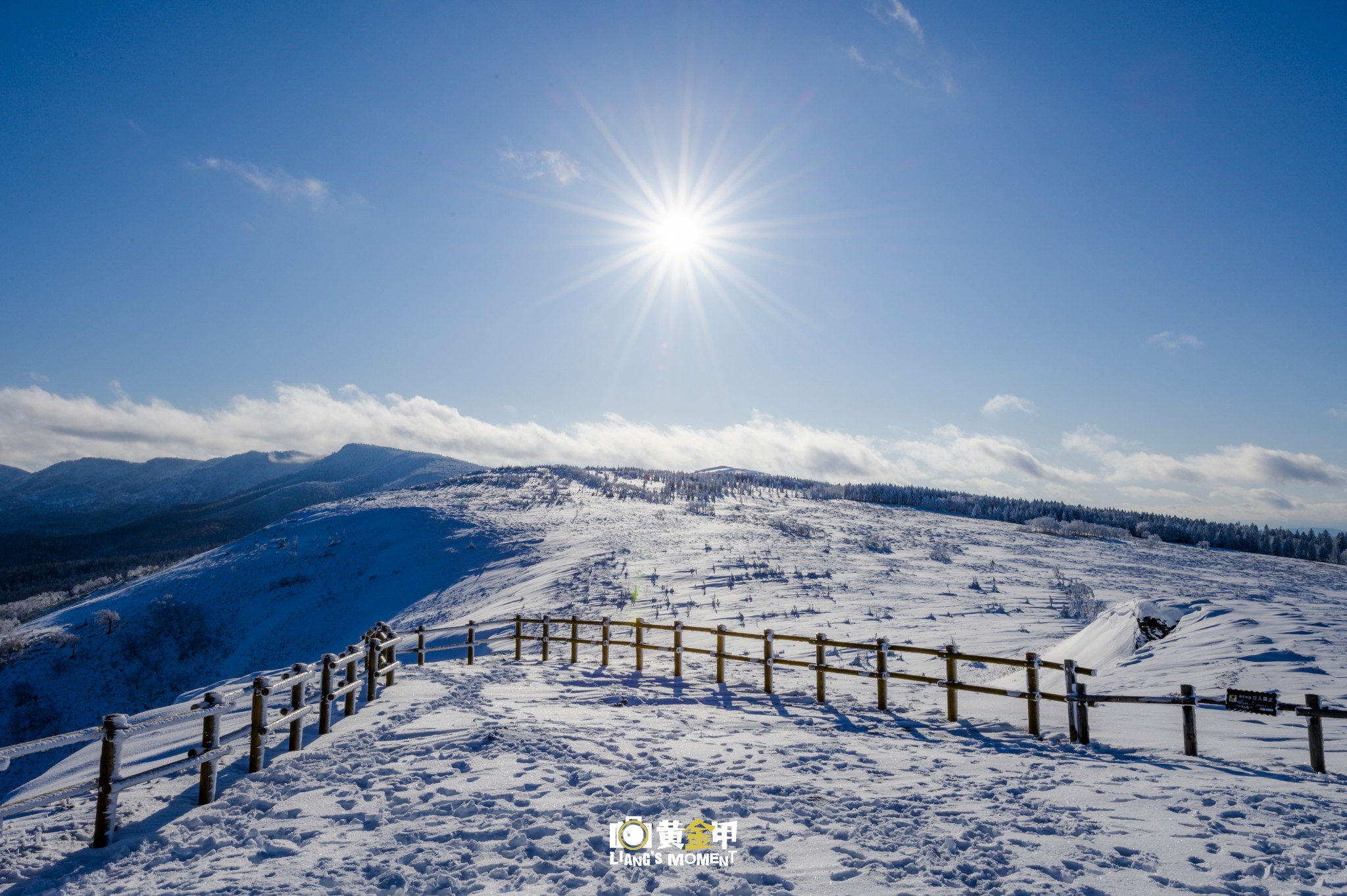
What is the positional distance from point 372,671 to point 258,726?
16.3 ft

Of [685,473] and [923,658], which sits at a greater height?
[685,473]

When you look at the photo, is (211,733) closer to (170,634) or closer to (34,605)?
(170,634)

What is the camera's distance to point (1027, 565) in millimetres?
36375

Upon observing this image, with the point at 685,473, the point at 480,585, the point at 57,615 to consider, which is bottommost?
the point at 57,615

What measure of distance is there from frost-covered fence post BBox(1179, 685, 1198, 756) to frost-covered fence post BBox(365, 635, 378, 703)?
14527mm

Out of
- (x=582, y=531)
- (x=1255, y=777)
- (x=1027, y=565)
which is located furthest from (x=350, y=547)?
(x=1255, y=777)

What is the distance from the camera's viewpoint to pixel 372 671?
13211 mm

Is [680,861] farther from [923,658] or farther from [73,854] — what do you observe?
[923,658]

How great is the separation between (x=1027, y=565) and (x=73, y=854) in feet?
133

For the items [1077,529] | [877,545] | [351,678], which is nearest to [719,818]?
[351,678]

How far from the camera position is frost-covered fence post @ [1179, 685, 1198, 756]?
350 inches

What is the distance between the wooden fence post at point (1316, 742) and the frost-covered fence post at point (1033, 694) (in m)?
3.24

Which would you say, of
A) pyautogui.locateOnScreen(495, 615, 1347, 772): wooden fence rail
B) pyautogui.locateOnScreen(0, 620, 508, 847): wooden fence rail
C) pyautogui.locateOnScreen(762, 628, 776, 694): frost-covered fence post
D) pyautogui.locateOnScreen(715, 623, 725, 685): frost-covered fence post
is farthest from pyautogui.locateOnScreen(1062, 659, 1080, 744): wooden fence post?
pyautogui.locateOnScreen(0, 620, 508, 847): wooden fence rail

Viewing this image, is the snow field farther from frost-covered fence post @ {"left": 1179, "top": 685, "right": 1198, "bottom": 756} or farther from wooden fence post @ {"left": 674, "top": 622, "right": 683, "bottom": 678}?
wooden fence post @ {"left": 674, "top": 622, "right": 683, "bottom": 678}
